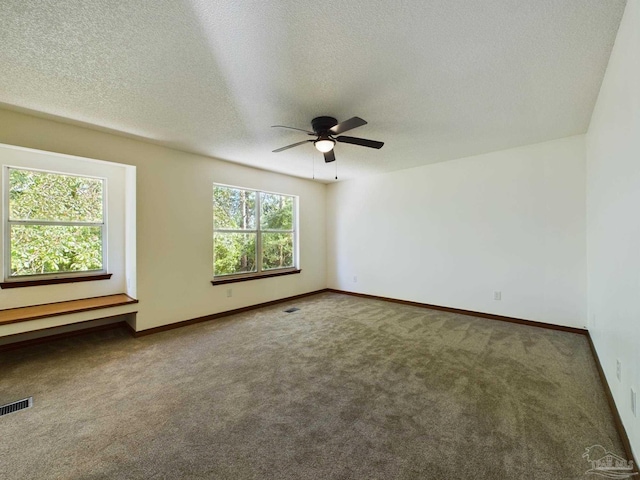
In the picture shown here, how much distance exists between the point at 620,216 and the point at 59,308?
5.26 metres

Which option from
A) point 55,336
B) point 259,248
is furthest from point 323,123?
point 55,336

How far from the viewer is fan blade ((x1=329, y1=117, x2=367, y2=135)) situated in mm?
2373

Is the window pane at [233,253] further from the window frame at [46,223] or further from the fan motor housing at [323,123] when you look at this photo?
the fan motor housing at [323,123]

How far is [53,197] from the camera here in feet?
11.2

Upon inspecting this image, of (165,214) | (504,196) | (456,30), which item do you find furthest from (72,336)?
(504,196)

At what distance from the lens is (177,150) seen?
3.87 metres

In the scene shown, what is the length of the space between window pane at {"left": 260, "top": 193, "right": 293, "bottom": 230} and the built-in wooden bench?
249cm

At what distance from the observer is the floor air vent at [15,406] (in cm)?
198

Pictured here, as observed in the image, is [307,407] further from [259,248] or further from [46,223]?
[46,223]

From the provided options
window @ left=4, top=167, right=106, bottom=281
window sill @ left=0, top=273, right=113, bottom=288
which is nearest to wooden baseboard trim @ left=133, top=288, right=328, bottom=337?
window sill @ left=0, top=273, right=113, bottom=288

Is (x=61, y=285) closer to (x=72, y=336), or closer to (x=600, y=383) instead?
(x=72, y=336)

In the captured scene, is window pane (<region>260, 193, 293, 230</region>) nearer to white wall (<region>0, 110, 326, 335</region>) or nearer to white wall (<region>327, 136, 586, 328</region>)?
white wall (<region>0, 110, 326, 335</region>)

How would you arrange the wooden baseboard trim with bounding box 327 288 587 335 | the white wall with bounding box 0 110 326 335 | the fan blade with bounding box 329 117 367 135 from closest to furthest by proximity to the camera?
1. the fan blade with bounding box 329 117 367 135
2. the white wall with bounding box 0 110 326 335
3. the wooden baseboard trim with bounding box 327 288 587 335

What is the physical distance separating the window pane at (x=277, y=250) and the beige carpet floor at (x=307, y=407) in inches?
79.0
